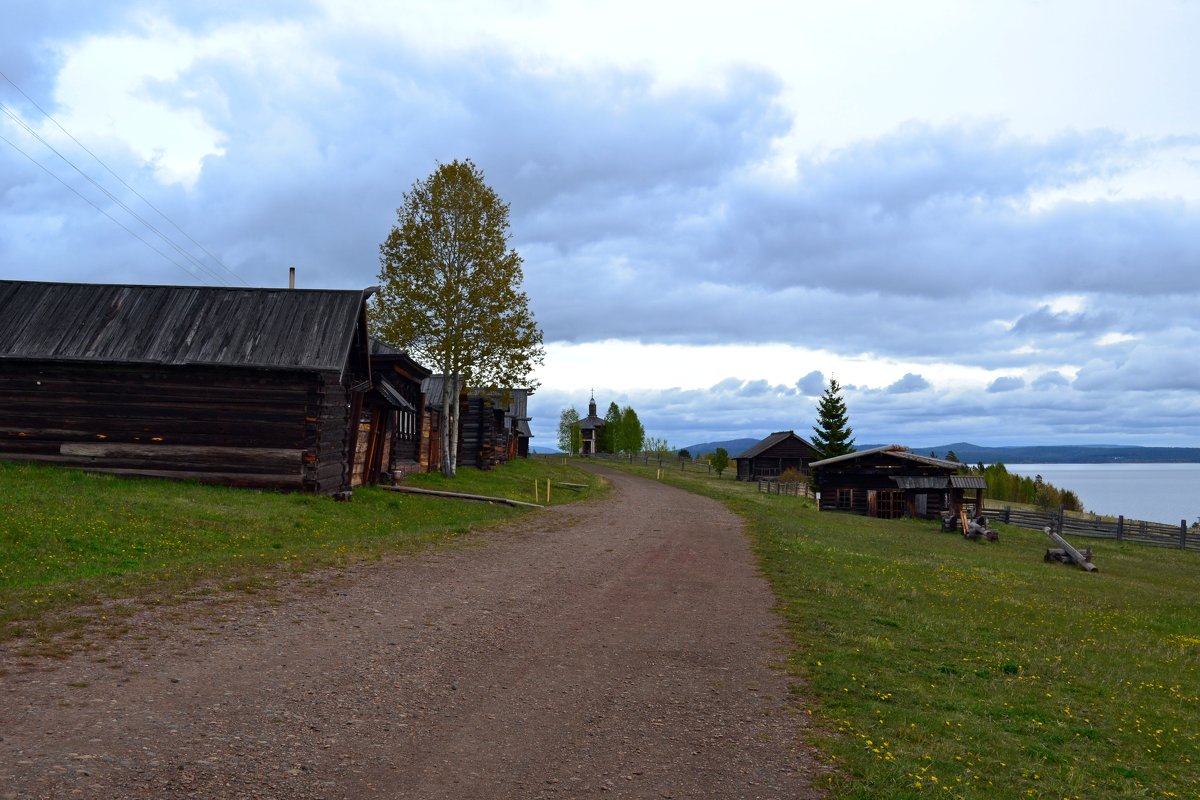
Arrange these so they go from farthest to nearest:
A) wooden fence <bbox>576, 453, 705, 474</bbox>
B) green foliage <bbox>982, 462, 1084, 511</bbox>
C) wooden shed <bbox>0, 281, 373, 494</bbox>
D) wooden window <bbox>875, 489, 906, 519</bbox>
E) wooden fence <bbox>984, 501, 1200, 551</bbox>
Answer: wooden fence <bbox>576, 453, 705, 474</bbox>
green foliage <bbox>982, 462, 1084, 511</bbox>
wooden window <bbox>875, 489, 906, 519</bbox>
wooden fence <bbox>984, 501, 1200, 551</bbox>
wooden shed <bbox>0, 281, 373, 494</bbox>

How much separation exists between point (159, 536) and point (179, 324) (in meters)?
12.3

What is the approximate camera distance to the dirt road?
6402 mm

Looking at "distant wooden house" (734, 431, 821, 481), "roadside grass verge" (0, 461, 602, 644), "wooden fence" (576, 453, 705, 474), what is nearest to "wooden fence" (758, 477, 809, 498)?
"distant wooden house" (734, 431, 821, 481)

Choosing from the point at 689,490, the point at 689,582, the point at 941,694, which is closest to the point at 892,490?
the point at 689,490

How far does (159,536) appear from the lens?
17.0 meters

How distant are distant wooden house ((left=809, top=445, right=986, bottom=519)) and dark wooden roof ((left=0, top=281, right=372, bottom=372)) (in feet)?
115

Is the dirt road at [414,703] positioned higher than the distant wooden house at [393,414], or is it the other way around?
the distant wooden house at [393,414]

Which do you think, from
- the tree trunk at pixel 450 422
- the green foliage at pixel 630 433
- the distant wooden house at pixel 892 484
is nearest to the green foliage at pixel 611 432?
the green foliage at pixel 630 433

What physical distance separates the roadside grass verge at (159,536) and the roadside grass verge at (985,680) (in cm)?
891

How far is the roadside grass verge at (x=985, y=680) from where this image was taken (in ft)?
24.3

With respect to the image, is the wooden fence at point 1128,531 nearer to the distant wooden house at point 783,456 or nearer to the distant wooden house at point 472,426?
the distant wooden house at point 783,456

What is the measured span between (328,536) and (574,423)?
107471mm

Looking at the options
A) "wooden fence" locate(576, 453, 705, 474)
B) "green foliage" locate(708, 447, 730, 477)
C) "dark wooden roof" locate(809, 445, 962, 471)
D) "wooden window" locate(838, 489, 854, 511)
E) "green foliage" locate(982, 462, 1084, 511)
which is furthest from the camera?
"wooden fence" locate(576, 453, 705, 474)

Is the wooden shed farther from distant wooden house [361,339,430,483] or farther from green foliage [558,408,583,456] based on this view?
green foliage [558,408,583,456]
